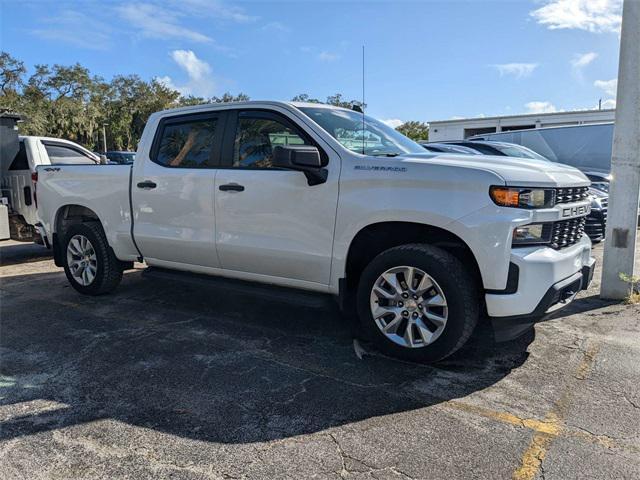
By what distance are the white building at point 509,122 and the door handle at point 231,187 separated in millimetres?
28228

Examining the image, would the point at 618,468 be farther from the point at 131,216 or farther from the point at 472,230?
the point at 131,216

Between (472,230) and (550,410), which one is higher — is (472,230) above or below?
above

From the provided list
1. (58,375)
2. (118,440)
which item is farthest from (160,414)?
(58,375)

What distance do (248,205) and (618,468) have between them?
3.19m

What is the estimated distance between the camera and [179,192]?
505cm

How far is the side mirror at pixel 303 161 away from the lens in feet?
13.0

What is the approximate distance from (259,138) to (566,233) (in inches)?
103

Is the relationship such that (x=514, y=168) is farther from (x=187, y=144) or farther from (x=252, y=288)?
(x=187, y=144)

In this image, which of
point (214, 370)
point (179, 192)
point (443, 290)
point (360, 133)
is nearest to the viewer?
point (443, 290)

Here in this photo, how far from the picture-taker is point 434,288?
3771 millimetres

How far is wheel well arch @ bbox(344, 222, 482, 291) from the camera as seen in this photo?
3824 millimetres

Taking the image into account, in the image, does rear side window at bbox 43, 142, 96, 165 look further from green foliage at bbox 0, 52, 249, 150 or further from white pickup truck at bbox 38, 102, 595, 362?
green foliage at bbox 0, 52, 249, 150

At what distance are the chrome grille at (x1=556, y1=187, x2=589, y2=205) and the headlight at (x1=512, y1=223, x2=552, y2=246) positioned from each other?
280 millimetres

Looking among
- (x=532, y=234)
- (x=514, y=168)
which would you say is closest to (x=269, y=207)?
(x=514, y=168)
